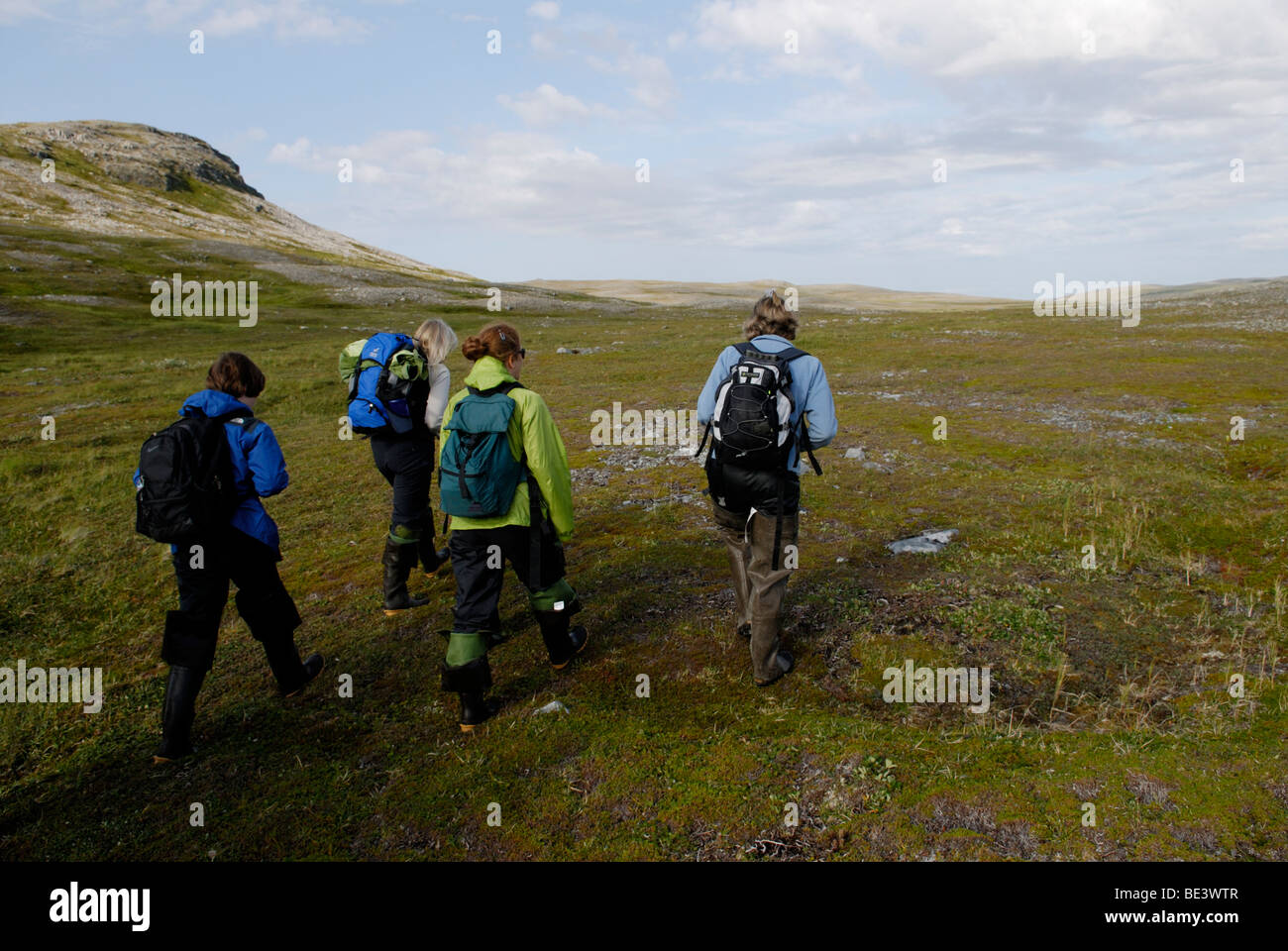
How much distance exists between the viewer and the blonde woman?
9.62 meters

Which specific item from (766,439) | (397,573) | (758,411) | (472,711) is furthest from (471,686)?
(758,411)

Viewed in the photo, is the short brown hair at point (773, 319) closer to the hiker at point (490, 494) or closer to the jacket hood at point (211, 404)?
the hiker at point (490, 494)

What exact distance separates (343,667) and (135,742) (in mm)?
2200

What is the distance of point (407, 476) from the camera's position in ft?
32.8

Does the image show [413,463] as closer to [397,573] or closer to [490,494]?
[397,573]

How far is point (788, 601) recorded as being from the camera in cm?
990

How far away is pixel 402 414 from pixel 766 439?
17.4ft

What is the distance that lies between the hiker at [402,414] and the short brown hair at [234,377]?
1835mm

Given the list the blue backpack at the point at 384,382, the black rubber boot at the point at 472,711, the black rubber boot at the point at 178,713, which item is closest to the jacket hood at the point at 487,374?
the blue backpack at the point at 384,382

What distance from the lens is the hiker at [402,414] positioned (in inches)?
369

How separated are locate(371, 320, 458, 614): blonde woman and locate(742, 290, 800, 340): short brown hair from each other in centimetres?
432
